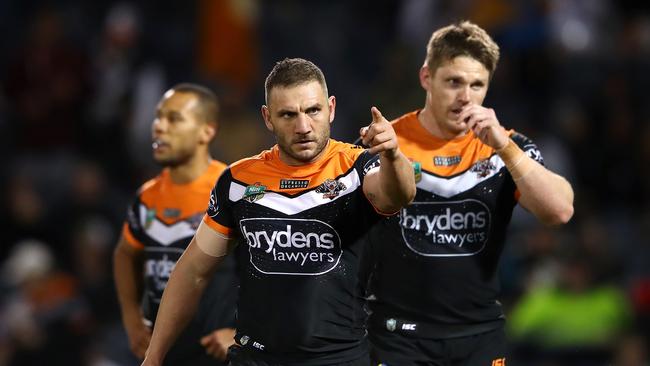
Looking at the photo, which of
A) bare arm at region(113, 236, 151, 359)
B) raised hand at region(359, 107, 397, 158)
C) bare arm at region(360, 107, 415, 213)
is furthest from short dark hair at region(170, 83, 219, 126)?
raised hand at region(359, 107, 397, 158)

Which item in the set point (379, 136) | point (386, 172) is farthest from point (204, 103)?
point (379, 136)

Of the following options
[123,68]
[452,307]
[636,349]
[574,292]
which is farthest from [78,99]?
[452,307]

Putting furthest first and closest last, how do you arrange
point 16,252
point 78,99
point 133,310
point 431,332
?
point 78,99, point 16,252, point 133,310, point 431,332

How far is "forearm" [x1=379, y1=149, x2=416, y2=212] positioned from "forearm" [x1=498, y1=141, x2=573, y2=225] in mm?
867

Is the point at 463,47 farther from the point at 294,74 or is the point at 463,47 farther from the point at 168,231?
the point at 168,231

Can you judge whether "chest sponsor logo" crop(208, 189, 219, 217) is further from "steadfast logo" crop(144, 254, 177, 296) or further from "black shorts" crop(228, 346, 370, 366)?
"steadfast logo" crop(144, 254, 177, 296)

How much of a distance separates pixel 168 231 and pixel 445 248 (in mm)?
1735

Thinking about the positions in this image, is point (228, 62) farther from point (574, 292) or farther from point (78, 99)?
point (574, 292)

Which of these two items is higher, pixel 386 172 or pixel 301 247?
pixel 386 172

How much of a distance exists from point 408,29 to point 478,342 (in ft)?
27.0

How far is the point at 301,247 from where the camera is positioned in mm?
5211

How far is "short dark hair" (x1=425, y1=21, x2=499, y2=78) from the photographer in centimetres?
596

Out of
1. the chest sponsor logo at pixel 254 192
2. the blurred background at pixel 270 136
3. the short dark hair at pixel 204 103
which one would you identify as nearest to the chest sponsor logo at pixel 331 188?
the chest sponsor logo at pixel 254 192

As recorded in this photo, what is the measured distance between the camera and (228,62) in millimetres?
13930
